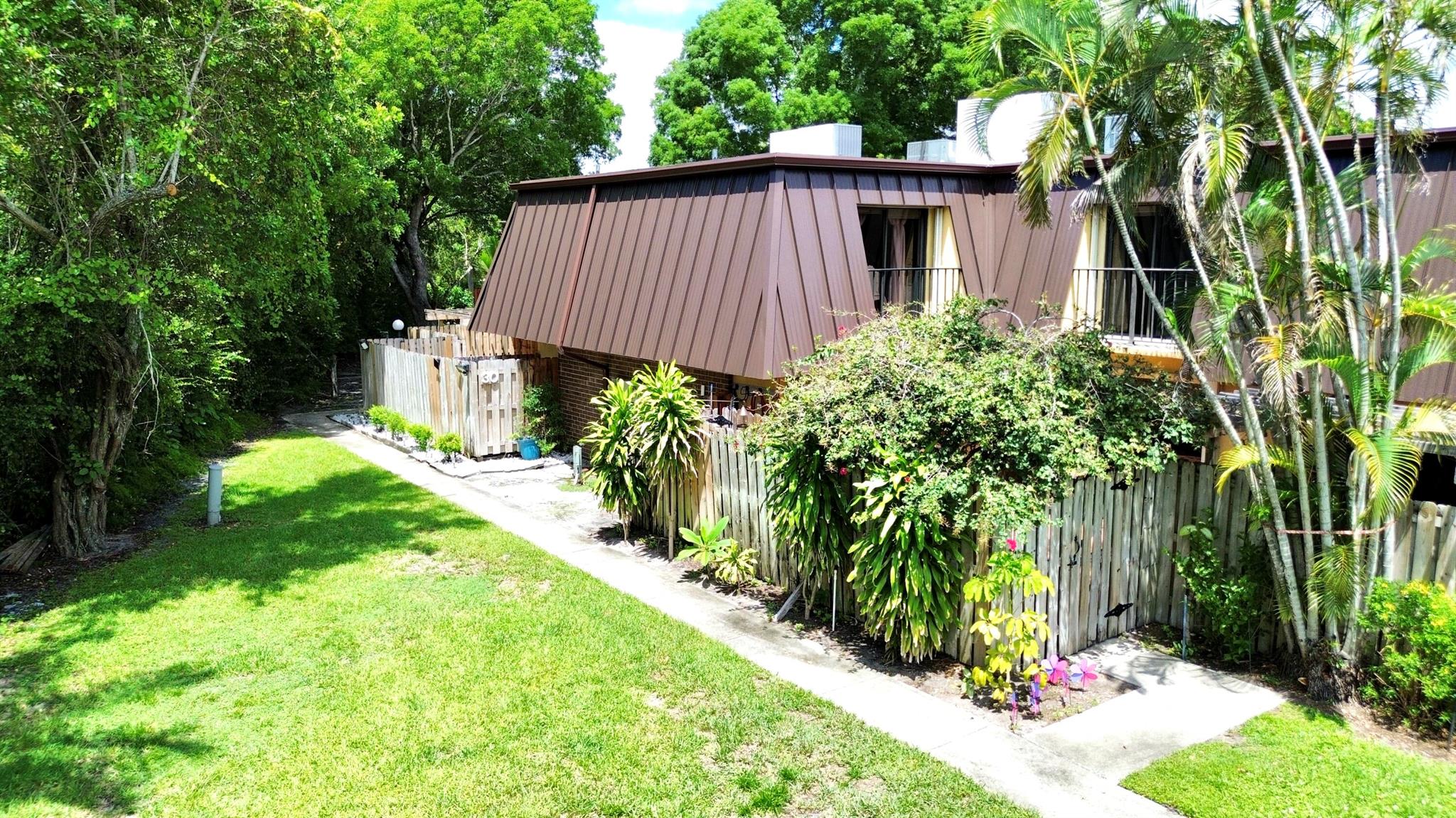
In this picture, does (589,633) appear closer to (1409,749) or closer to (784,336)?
(784,336)

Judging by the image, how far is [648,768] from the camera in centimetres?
606

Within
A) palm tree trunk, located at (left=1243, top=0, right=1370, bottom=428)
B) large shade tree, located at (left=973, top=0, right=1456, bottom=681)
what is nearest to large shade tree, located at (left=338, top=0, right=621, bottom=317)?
large shade tree, located at (left=973, top=0, right=1456, bottom=681)

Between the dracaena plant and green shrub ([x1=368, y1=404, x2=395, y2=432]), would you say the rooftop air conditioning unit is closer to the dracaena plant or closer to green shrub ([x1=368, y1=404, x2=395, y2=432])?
the dracaena plant

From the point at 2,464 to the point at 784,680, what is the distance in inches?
346

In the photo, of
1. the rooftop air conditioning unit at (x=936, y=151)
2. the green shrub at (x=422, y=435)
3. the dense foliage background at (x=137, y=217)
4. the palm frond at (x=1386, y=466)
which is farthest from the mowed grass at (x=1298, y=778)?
the green shrub at (x=422, y=435)

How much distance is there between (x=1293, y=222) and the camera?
6.83 m

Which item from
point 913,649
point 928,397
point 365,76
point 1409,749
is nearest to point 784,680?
point 913,649

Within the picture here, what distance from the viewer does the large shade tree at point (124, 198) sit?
9.23 meters

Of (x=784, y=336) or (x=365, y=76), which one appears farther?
(x=365, y=76)

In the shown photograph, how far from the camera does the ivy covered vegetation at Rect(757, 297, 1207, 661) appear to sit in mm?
7039

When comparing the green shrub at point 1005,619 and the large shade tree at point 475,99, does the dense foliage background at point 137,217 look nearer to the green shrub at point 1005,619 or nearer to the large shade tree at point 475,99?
the large shade tree at point 475,99

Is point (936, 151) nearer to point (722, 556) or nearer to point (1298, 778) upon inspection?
point (722, 556)

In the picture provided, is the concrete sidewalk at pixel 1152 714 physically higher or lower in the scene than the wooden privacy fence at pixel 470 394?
lower

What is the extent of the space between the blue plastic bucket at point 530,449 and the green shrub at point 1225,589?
10653mm
